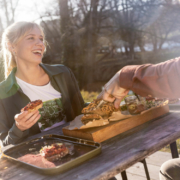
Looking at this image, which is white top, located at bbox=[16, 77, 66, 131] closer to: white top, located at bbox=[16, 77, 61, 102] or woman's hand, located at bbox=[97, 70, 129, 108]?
white top, located at bbox=[16, 77, 61, 102]

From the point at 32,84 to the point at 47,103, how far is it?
11.9 inches

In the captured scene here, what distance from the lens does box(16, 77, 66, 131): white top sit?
8.36ft

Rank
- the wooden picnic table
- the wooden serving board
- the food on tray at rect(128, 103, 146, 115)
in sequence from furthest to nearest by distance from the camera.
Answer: the food on tray at rect(128, 103, 146, 115) < the wooden serving board < the wooden picnic table

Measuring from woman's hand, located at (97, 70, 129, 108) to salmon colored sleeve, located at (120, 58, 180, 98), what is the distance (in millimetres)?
101

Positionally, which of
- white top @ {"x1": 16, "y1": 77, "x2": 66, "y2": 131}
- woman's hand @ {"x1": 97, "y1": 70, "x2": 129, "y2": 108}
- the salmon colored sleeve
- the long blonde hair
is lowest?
white top @ {"x1": 16, "y1": 77, "x2": 66, "y2": 131}

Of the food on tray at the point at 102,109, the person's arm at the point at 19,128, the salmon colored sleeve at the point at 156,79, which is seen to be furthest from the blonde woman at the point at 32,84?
the salmon colored sleeve at the point at 156,79

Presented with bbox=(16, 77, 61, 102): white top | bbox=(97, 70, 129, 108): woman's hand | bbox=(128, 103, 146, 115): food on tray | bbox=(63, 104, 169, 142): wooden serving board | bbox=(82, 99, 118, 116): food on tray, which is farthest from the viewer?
bbox=(16, 77, 61, 102): white top

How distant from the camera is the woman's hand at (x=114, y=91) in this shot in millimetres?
1422

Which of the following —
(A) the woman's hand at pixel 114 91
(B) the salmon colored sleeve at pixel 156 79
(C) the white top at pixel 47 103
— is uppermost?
(B) the salmon colored sleeve at pixel 156 79

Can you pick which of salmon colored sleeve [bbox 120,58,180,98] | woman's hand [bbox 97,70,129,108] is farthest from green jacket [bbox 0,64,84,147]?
salmon colored sleeve [bbox 120,58,180,98]

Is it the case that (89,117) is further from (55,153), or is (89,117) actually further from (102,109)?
(55,153)

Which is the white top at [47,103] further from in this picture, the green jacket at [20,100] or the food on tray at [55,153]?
the food on tray at [55,153]

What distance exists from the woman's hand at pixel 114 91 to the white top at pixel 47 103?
3.89ft

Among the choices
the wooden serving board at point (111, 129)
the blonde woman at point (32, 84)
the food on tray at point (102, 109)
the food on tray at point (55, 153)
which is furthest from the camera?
the blonde woman at point (32, 84)
